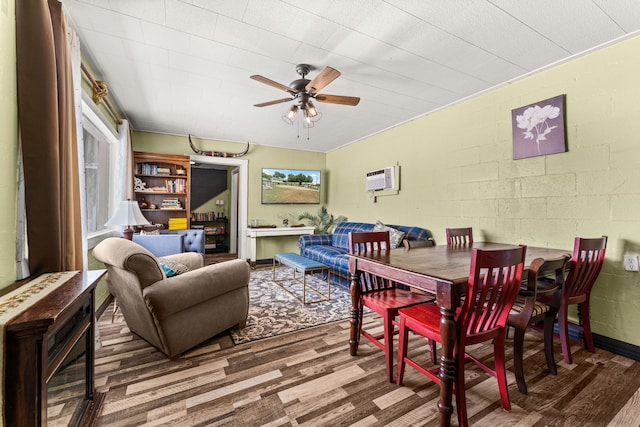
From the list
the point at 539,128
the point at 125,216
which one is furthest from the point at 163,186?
the point at 539,128

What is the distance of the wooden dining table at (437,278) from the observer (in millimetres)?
1352

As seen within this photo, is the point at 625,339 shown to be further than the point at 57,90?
Yes

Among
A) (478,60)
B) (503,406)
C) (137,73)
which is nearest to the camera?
(503,406)

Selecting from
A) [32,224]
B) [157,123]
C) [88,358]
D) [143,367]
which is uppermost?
[157,123]

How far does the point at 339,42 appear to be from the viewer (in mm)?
2152

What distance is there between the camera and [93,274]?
145cm

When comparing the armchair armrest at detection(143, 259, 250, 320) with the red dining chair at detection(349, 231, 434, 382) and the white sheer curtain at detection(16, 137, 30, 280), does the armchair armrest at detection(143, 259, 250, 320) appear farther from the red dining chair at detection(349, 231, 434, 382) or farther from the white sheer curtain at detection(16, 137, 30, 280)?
the red dining chair at detection(349, 231, 434, 382)

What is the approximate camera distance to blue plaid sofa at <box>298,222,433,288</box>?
3.68 metres

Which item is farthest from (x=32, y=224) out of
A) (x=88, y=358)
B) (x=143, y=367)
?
(x=143, y=367)

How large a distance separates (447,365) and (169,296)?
1762 millimetres

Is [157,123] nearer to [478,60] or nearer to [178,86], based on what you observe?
[178,86]

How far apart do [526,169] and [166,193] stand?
5.08 m

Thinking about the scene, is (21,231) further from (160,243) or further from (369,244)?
(369,244)

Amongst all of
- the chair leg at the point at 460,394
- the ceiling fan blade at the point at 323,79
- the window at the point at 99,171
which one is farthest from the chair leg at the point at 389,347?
the window at the point at 99,171
